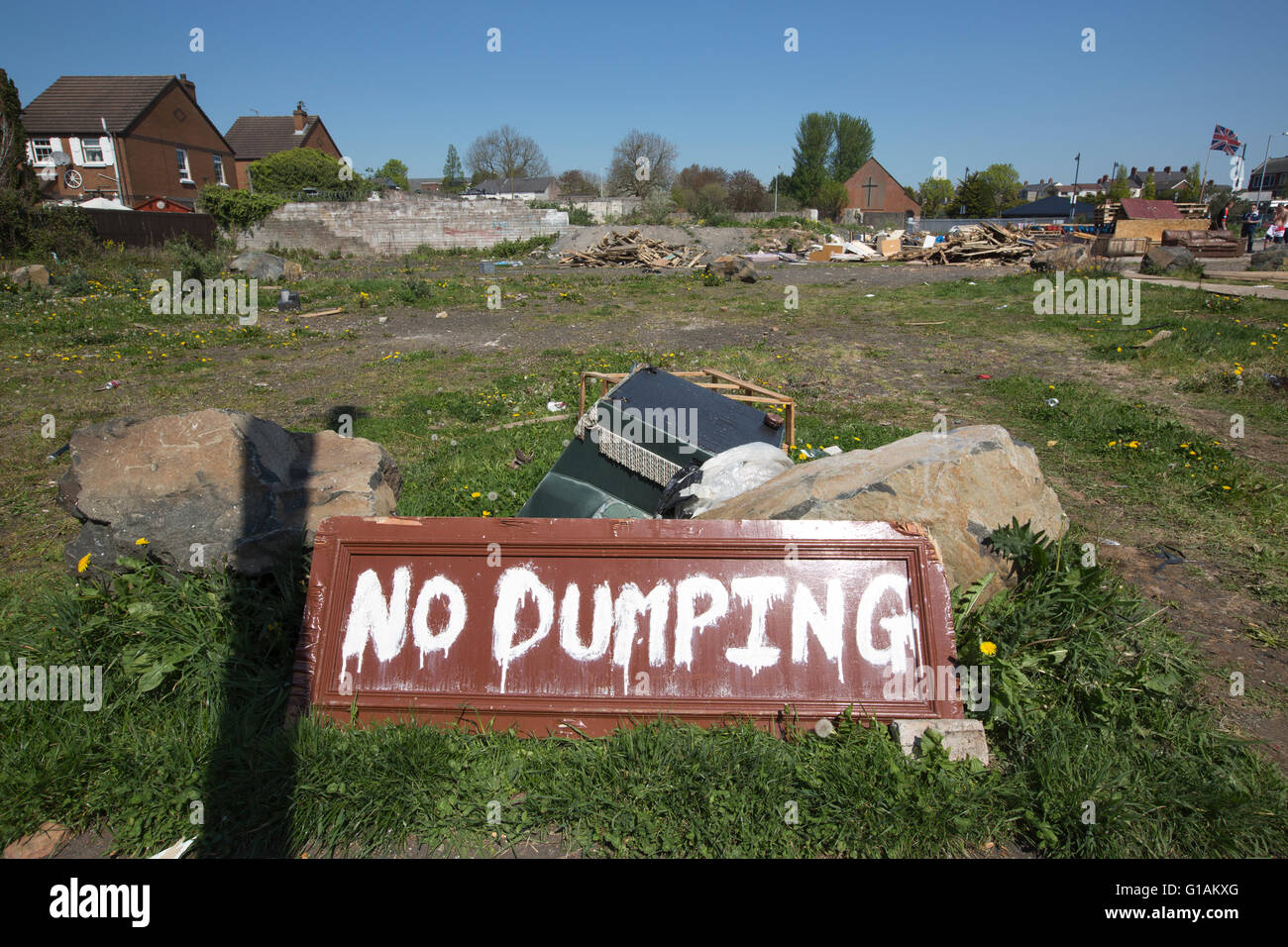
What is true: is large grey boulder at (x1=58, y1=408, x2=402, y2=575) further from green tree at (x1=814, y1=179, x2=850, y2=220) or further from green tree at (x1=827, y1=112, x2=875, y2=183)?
green tree at (x1=827, y1=112, x2=875, y2=183)

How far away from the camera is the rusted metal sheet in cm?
260

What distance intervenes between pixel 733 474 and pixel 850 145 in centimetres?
8047

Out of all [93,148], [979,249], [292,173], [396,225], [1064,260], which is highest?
[93,148]

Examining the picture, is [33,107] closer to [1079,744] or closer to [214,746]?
[214,746]

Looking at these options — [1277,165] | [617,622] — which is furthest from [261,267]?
[1277,165]

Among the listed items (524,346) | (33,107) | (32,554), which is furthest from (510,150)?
(32,554)

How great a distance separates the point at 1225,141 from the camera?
1253 inches

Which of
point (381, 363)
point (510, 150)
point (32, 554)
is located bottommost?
point (32, 554)

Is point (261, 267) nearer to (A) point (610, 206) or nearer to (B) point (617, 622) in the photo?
(B) point (617, 622)

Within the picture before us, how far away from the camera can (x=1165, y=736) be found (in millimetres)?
2568

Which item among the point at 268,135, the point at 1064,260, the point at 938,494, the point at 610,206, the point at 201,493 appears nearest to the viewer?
the point at 938,494

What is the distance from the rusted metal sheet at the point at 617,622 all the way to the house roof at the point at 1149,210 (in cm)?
3346

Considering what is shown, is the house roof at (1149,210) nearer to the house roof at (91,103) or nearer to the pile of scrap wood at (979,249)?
the pile of scrap wood at (979,249)

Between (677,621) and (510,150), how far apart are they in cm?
7196
